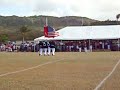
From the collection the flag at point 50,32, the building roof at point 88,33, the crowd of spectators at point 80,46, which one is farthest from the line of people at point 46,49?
the crowd of spectators at point 80,46

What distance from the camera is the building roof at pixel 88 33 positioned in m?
55.7

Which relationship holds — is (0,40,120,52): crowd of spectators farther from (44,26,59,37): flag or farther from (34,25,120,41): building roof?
(44,26,59,37): flag

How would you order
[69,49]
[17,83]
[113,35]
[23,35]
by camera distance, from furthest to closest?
1. [23,35]
2. [69,49]
3. [113,35]
4. [17,83]

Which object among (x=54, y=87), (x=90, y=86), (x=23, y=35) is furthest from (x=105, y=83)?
(x=23, y=35)

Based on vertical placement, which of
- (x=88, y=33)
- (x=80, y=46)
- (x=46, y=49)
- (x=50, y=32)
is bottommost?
(x=46, y=49)

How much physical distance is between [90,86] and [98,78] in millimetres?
2796

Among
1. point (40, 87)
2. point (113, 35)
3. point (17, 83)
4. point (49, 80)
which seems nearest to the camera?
point (40, 87)

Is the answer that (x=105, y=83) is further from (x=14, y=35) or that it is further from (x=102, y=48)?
(x=14, y=35)

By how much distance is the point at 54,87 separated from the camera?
14297 mm

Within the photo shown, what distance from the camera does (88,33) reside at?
57406 mm

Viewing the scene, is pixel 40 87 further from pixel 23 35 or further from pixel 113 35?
pixel 23 35

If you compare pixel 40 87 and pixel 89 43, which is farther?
pixel 89 43

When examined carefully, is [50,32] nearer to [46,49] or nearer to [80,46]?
[80,46]

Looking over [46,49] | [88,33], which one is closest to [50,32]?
[88,33]
